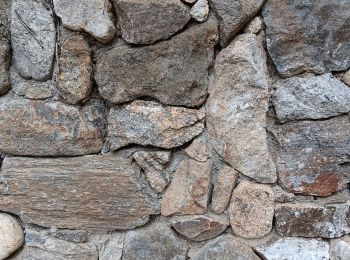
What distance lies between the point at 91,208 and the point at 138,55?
45cm

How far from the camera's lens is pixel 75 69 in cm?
109

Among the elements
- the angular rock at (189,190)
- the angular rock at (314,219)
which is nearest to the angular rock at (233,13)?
the angular rock at (189,190)

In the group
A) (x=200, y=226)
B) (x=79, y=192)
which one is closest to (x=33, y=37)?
(x=79, y=192)

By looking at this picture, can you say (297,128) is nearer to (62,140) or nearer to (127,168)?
(127,168)

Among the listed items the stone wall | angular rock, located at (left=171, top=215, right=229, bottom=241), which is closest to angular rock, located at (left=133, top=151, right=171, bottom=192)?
the stone wall

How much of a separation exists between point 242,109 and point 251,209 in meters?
0.27

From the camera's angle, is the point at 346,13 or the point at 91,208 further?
the point at 91,208

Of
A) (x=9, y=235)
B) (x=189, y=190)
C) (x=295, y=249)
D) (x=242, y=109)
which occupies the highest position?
(x=242, y=109)

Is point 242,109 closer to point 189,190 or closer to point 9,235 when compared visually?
point 189,190

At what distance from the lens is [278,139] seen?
1.08 m

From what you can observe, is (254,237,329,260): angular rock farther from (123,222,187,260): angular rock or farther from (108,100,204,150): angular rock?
(108,100,204,150): angular rock

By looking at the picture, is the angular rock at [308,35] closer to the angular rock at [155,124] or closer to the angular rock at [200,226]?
the angular rock at [155,124]

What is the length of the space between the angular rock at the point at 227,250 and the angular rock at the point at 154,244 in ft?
0.22

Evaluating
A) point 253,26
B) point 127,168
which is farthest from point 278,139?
point 127,168
